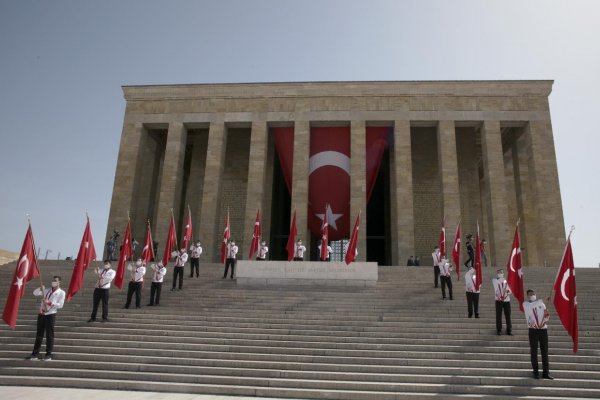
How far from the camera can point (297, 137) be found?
24062 millimetres

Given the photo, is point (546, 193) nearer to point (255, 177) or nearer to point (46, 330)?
point (255, 177)

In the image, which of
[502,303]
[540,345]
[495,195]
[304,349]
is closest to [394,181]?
[495,195]

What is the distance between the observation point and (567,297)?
734cm

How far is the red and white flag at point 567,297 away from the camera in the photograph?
283 inches

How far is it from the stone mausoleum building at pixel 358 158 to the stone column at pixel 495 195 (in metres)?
0.06

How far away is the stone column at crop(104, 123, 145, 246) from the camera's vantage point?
23.6 meters

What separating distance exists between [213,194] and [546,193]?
58.6 feet

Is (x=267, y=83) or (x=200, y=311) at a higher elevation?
(x=267, y=83)

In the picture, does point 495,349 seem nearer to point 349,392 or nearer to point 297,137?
point 349,392

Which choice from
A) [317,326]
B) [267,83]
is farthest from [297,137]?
[317,326]

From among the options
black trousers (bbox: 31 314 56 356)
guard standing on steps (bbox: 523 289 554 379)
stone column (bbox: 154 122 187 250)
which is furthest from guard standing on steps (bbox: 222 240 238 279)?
guard standing on steps (bbox: 523 289 554 379)

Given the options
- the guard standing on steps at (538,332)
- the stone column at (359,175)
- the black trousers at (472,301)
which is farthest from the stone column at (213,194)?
the guard standing on steps at (538,332)

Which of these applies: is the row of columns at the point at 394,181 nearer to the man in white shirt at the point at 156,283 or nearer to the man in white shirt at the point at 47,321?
the man in white shirt at the point at 156,283

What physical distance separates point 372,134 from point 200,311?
16573mm
